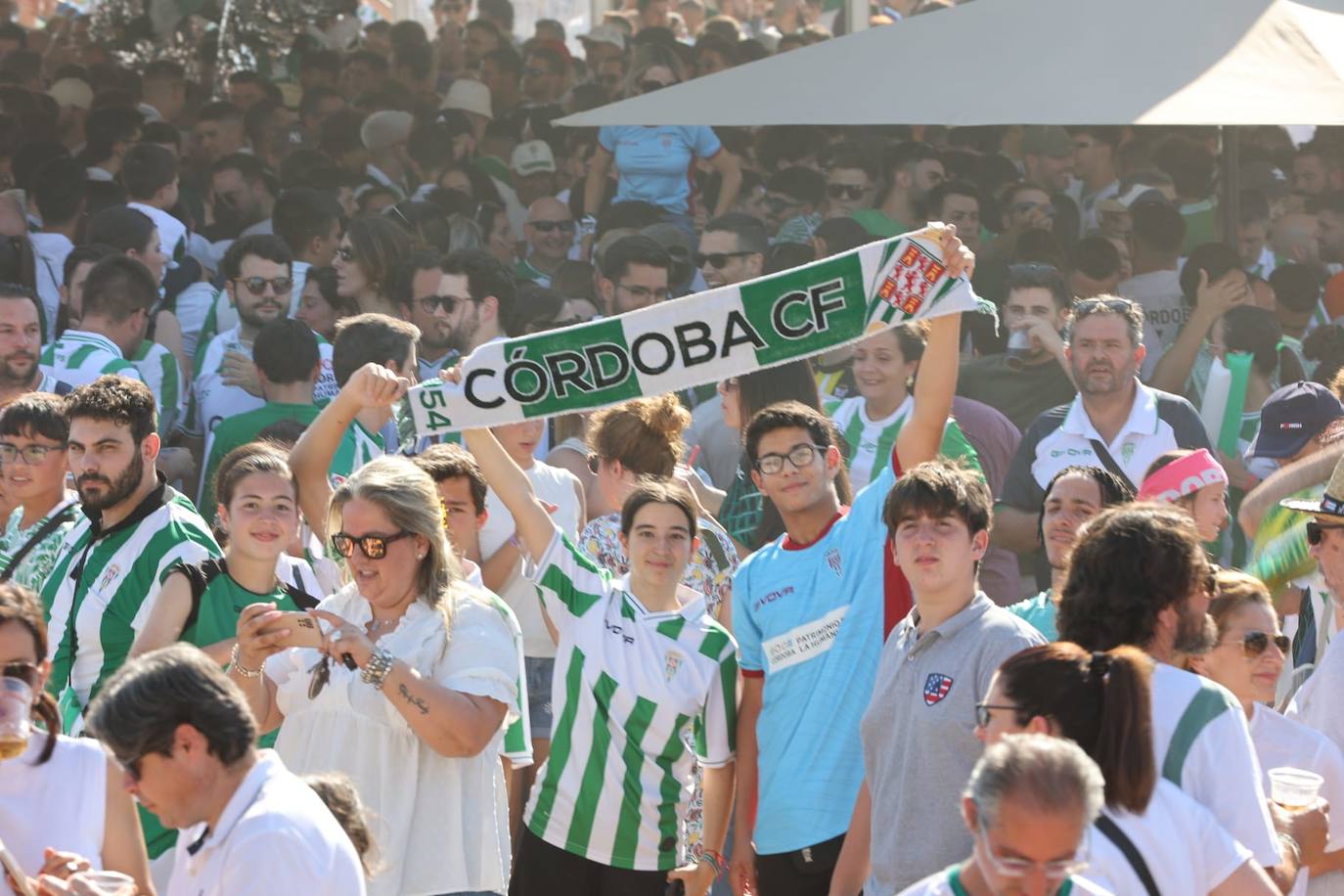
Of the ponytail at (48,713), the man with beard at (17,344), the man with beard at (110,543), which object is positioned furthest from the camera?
the man with beard at (17,344)

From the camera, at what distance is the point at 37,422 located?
5.26 meters

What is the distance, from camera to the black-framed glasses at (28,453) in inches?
207

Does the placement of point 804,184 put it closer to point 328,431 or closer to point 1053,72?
point 1053,72

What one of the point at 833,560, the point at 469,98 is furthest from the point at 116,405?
the point at 469,98

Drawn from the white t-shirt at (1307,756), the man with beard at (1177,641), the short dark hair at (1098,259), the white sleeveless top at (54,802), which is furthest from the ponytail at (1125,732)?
the short dark hair at (1098,259)

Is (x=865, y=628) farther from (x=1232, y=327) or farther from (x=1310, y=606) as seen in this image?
(x=1232, y=327)

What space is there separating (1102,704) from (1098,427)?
364 centimetres

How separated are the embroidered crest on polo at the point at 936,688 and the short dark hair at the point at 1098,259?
17.9 ft

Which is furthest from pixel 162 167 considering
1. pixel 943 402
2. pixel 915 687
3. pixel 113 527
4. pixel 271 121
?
pixel 915 687

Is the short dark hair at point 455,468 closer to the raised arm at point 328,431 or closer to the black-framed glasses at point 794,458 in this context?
the raised arm at point 328,431

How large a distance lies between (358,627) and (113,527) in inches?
46.8

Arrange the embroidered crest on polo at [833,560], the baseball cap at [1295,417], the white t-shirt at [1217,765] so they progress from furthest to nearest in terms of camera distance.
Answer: the baseball cap at [1295,417], the embroidered crest on polo at [833,560], the white t-shirt at [1217,765]

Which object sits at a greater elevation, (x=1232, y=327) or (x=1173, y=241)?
(x=1173, y=241)

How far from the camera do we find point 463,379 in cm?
495
